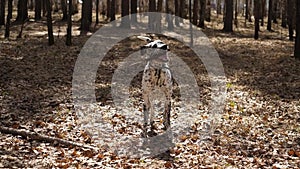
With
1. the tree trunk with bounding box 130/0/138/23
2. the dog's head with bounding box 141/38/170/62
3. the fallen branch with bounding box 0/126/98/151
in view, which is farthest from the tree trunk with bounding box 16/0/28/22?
the dog's head with bounding box 141/38/170/62

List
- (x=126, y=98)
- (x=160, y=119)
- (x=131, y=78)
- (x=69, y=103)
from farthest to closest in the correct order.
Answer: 1. (x=131, y=78)
2. (x=126, y=98)
3. (x=69, y=103)
4. (x=160, y=119)

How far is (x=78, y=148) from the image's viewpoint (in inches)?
313

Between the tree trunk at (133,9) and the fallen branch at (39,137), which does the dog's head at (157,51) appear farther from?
the tree trunk at (133,9)

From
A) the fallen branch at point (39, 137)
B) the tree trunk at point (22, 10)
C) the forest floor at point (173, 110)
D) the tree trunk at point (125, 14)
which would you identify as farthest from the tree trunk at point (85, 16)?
the fallen branch at point (39, 137)

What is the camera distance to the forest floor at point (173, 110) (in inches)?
297

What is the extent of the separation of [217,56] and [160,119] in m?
10.7

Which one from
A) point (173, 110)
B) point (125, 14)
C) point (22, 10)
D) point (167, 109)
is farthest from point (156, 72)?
point (22, 10)

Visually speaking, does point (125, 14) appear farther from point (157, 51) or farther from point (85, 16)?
point (157, 51)

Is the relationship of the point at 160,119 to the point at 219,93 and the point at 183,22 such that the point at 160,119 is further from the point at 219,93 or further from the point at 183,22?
the point at 183,22

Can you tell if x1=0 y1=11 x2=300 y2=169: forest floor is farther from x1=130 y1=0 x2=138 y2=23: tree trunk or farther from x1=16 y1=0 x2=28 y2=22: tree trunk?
x1=16 y1=0 x2=28 y2=22: tree trunk

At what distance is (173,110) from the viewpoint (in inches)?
444

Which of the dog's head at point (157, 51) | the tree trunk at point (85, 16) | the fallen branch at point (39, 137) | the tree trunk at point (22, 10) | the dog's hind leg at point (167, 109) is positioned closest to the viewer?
the dog's head at point (157, 51)

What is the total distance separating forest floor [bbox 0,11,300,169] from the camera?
24.7 feet

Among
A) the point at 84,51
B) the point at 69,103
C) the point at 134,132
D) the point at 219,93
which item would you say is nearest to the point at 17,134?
the point at 134,132
